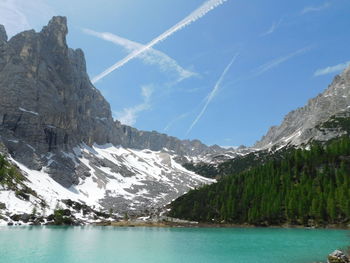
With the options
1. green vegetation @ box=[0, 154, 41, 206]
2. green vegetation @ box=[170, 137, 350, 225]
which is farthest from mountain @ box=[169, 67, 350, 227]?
green vegetation @ box=[0, 154, 41, 206]

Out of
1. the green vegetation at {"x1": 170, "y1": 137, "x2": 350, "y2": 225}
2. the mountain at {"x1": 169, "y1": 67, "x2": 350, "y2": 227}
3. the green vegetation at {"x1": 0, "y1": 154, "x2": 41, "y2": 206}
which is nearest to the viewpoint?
the mountain at {"x1": 169, "y1": 67, "x2": 350, "y2": 227}

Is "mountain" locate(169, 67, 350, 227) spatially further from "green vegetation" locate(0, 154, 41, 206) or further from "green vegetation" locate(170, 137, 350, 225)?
"green vegetation" locate(0, 154, 41, 206)

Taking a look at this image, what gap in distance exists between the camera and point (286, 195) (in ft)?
434

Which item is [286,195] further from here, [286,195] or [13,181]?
[13,181]

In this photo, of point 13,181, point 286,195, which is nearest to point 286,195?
point 286,195

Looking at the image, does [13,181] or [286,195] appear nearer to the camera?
[286,195]

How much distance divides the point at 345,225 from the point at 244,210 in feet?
136

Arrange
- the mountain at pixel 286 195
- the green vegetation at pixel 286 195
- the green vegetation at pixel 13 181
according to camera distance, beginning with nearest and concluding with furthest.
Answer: the mountain at pixel 286 195 → the green vegetation at pixel 286 195 → the green vegetation at pixel 13 181

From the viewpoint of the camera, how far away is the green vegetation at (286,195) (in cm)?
11956

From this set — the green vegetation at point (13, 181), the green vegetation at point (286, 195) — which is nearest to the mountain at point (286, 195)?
the green vegetation at point (286, 195)

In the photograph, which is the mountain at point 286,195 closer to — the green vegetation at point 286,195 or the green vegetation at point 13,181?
the green vegetation at point 286,195

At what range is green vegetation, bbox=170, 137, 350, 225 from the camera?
120 metres

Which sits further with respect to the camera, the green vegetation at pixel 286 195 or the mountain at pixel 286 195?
the green vegetation at pixel 286 195

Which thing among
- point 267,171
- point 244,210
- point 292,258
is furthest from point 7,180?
point 292,258
